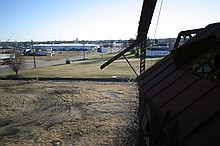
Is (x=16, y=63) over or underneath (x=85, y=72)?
over

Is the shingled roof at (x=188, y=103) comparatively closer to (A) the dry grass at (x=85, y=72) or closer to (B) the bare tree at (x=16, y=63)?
(A) the dry grass at (x=85, y=72)

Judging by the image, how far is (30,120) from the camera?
1579 centimetres

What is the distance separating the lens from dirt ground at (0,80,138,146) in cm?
1248

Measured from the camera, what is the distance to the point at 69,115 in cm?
1669

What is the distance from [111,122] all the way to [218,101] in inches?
483

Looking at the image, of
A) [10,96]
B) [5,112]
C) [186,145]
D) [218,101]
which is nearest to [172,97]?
[218,101]

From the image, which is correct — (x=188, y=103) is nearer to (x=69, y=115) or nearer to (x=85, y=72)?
(x=69, y=115)

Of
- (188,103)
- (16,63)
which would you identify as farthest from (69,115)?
(16,63)

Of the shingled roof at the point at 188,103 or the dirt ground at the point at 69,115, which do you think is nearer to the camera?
the shingled roof at the point at 188,103

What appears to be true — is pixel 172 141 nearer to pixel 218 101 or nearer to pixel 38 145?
pixel 218 101

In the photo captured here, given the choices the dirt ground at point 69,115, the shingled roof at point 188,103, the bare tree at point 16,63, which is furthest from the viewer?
the bare tree at point 16,63

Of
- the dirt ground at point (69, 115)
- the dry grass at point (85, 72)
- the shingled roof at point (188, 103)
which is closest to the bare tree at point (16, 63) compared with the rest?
the dry grass at point (85, 72)

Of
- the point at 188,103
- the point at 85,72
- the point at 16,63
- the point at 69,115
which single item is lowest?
the point at 69,115

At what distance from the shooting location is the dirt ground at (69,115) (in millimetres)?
12477
